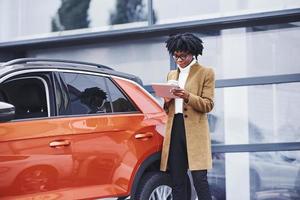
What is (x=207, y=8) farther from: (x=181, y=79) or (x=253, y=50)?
(x=181, y=79)

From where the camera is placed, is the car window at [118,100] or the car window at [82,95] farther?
the car window at [118,100]

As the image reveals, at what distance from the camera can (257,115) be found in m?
7.09

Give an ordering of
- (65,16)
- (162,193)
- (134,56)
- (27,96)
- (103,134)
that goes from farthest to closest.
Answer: (65,16) < (134,56) < (162,193) < (103,134) < (27,96)

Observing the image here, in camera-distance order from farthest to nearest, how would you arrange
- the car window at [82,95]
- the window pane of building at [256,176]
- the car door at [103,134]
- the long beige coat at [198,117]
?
the window pane of building at [256,176] < the long beige coat at [198,117] < the car window at [82,95] < the car door at [103,134]

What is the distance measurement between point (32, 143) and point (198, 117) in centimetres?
157

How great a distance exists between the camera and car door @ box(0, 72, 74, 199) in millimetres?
3807

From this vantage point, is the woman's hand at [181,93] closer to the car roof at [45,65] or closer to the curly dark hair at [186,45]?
the curly dark hair at [186,45]

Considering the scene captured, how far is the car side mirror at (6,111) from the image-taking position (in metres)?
3.70

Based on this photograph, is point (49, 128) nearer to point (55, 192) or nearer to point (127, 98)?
point (55, 192)

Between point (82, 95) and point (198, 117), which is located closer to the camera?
point (82, 95)

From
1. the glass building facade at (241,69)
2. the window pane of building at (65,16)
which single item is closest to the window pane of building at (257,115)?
the glass building facade at (241,69)

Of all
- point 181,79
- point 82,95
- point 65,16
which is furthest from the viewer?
point 65,16

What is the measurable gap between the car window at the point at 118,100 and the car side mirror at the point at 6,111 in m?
1.20

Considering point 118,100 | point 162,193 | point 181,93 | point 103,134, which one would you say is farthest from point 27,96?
point 162,193
